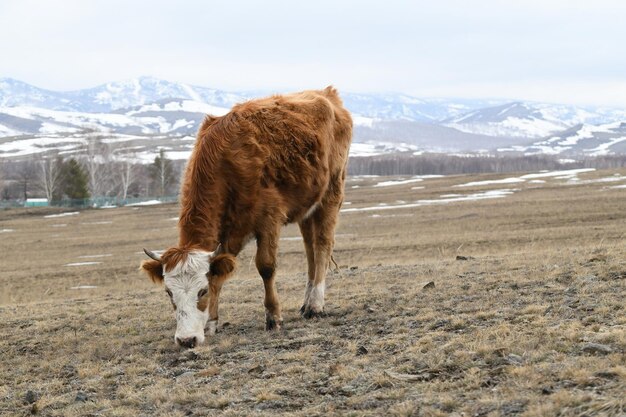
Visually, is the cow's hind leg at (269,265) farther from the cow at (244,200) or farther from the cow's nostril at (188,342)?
the cow's nostril at (188,342)

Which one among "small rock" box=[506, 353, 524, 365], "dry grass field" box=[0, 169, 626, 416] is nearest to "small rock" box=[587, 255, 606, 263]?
"dry grass field" box=[0, 169, 626, 416]

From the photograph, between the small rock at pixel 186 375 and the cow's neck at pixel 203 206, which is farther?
the cow's neck at pixel 203 206

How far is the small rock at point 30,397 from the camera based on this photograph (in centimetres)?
728

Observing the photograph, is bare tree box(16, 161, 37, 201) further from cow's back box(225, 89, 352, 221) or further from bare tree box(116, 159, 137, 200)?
cow's back box(225, 89, 352, 221)

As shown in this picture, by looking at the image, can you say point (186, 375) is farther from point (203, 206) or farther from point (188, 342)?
point (203, 206)

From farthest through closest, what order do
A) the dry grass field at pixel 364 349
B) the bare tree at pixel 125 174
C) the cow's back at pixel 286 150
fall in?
the bare tree at pixel 125 174 < the cow's back at pixel 286 150 < the dry grass field at pixel 364 349

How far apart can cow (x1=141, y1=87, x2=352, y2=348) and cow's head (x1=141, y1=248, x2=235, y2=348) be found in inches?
0.5

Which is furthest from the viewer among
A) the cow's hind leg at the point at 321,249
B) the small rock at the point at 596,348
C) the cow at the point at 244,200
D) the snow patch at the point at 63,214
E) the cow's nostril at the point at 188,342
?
the snow patch at the point at 63,214

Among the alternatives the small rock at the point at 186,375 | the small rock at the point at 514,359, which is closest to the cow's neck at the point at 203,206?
the small rock at the point at 186,375

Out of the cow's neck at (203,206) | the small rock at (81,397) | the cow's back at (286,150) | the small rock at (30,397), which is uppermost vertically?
the cow's back at (286,150)

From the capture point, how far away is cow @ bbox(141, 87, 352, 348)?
889 cm

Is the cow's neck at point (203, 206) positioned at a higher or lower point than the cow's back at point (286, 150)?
lower

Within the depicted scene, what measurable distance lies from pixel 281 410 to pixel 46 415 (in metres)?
2.42

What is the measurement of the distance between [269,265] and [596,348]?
468 cm
